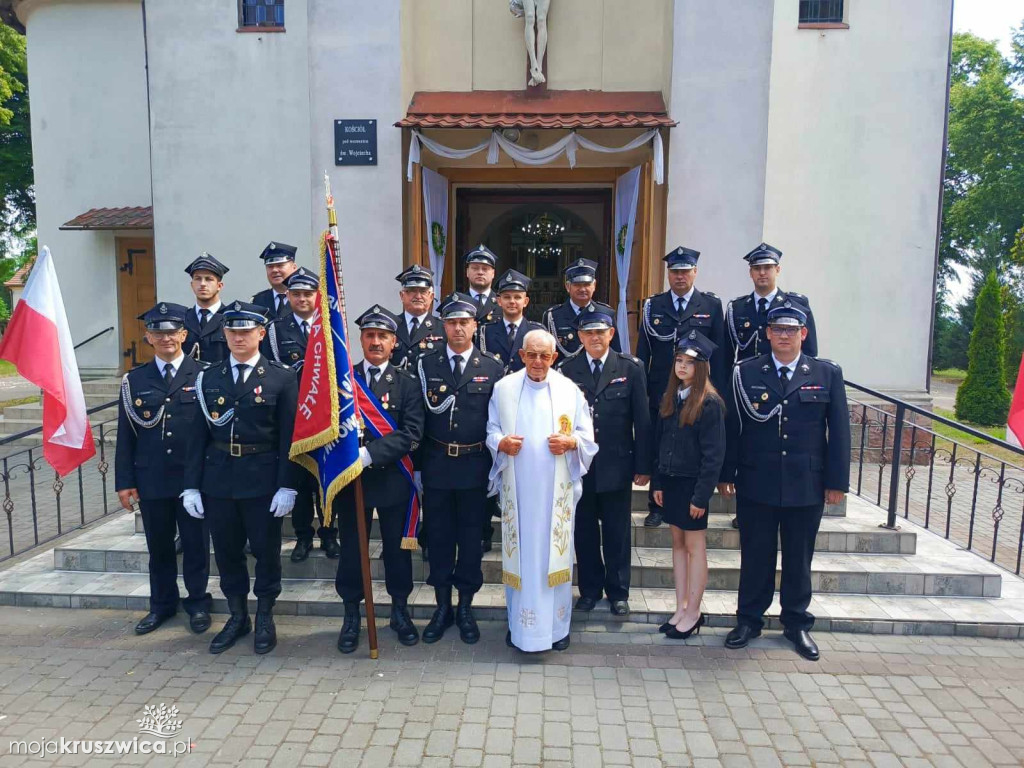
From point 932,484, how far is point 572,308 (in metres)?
5.51

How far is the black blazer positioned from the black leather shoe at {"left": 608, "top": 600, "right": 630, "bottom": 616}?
3.08ft

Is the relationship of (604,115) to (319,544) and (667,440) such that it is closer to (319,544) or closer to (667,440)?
(667,440)

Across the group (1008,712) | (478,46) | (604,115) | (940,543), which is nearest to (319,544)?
(1008,712)

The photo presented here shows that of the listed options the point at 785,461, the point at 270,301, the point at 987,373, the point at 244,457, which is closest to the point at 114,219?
the point at 270,301

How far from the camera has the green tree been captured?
45.1ft

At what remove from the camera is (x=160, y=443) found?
442 cm

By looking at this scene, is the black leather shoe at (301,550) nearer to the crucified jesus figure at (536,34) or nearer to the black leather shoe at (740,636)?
the black leather shoe at (740,636)

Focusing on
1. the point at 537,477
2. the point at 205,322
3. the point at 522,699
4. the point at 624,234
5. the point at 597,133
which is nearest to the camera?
the point at 522,699

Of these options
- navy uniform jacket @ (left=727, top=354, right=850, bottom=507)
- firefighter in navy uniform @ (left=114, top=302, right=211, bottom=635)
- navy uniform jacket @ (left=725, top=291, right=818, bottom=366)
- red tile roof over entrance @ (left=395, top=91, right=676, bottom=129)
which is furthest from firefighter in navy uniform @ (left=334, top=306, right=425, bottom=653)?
red tile roof over entrance @ (left=395, top=91, right=676, bottom=129)

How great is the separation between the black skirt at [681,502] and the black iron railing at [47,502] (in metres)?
4.52

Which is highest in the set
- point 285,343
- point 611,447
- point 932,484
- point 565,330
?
point 565,330

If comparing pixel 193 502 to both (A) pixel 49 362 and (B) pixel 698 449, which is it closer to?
(A) pixel 49 362

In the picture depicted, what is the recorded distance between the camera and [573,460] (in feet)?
13.7

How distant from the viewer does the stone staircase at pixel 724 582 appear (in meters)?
4.63
